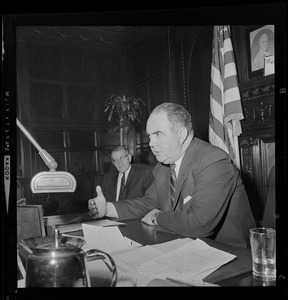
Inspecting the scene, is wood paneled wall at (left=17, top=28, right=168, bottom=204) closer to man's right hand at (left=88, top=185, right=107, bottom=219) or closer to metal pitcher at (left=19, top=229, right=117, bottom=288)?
man's right hand at (left=88, top=185, right=107, bottom=219)

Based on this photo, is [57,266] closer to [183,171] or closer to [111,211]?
[111,211]

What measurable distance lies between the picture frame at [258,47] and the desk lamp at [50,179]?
697 millimetres

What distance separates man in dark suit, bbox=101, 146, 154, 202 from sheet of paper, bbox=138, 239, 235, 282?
275 mm

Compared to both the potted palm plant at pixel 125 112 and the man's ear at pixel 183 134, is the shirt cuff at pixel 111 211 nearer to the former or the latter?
the potted palm plant at pixel 125 112

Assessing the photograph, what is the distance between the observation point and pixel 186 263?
97cm

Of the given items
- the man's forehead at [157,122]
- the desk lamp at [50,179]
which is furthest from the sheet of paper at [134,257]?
the man's forehead at [157,122]

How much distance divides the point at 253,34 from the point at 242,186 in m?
0.50

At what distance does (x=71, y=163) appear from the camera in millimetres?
1130

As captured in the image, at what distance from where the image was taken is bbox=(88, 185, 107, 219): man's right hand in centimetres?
115

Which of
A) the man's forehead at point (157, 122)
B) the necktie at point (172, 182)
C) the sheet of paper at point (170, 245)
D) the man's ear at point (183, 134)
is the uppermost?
the man's forehead at point (157, 122)

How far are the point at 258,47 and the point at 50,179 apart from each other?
2.61 ft

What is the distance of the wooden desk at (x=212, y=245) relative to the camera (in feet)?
2.80

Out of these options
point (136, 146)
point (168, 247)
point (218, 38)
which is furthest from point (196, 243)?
point (218, 38)
